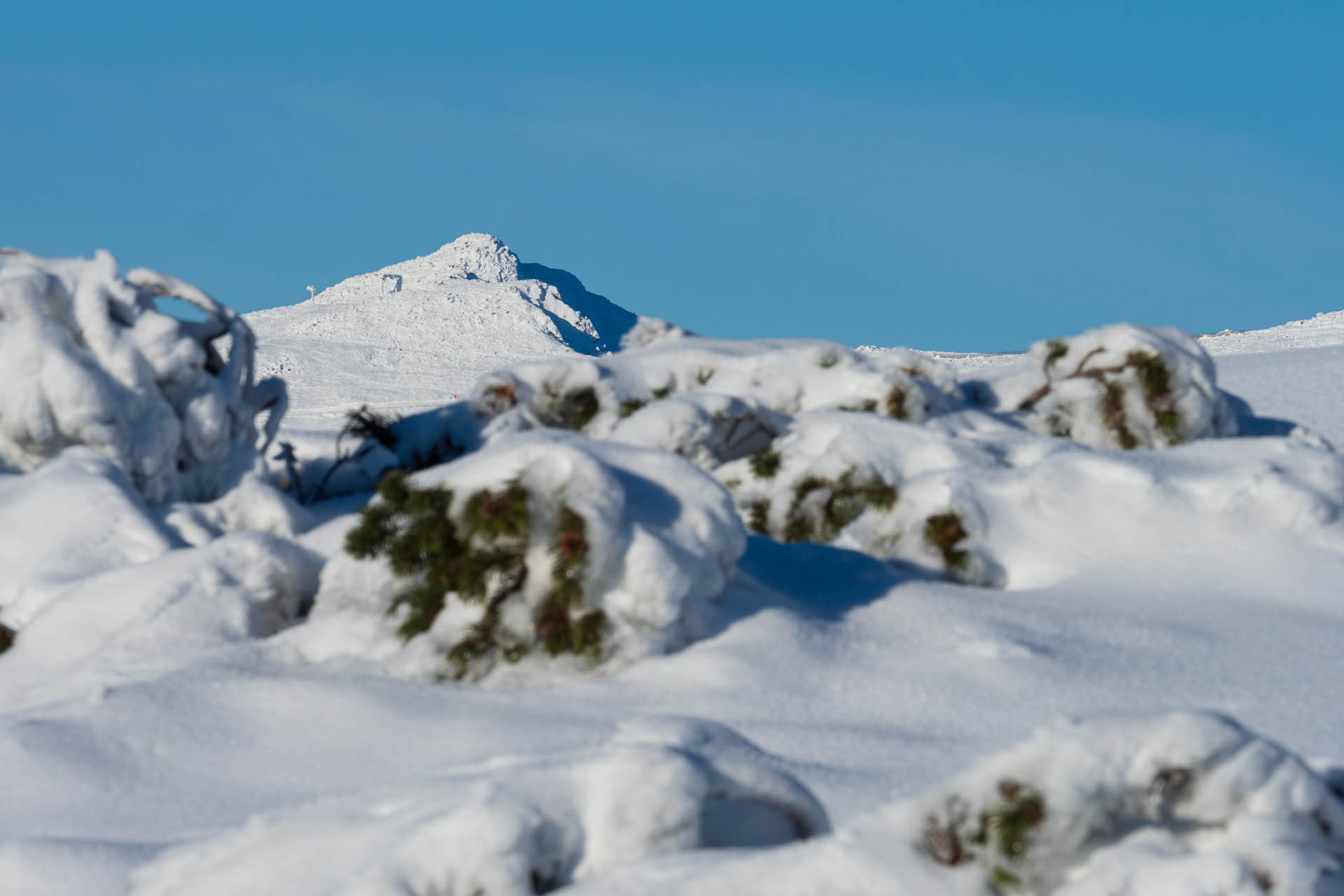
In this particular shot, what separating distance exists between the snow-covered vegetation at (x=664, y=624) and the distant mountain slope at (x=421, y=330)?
1579 cm

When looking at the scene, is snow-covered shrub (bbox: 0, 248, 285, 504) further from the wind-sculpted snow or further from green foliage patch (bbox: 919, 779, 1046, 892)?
green foliage patch (bbox: 919, 779, 1046, 892)

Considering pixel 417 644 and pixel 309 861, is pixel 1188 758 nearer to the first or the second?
pixel 309 861

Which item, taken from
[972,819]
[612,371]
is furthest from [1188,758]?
[612,371]

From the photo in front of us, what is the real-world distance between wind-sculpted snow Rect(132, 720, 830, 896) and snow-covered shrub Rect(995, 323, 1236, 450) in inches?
218

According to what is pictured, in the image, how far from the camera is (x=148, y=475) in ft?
24.2

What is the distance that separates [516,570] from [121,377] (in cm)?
365

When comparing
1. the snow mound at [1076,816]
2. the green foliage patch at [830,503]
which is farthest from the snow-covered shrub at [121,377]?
the snow mound at [1076,816]

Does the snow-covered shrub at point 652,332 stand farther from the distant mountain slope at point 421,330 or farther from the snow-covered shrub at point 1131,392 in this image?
the distant mountain slope at point 421,330

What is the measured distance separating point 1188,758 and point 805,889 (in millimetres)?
655

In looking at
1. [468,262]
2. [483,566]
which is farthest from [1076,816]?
[468,262]

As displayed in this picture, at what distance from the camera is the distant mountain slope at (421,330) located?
31.3 meters

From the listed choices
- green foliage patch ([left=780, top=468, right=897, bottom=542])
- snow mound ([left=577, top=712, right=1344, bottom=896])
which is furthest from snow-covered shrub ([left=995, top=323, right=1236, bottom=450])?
snow mound ([left=577, top=712, right=1344, bottom=896])

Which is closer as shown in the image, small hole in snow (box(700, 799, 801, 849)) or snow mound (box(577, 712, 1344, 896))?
snow mound (box(577, 712, 1344, 896))

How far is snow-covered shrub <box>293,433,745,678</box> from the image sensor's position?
462 centimetres
